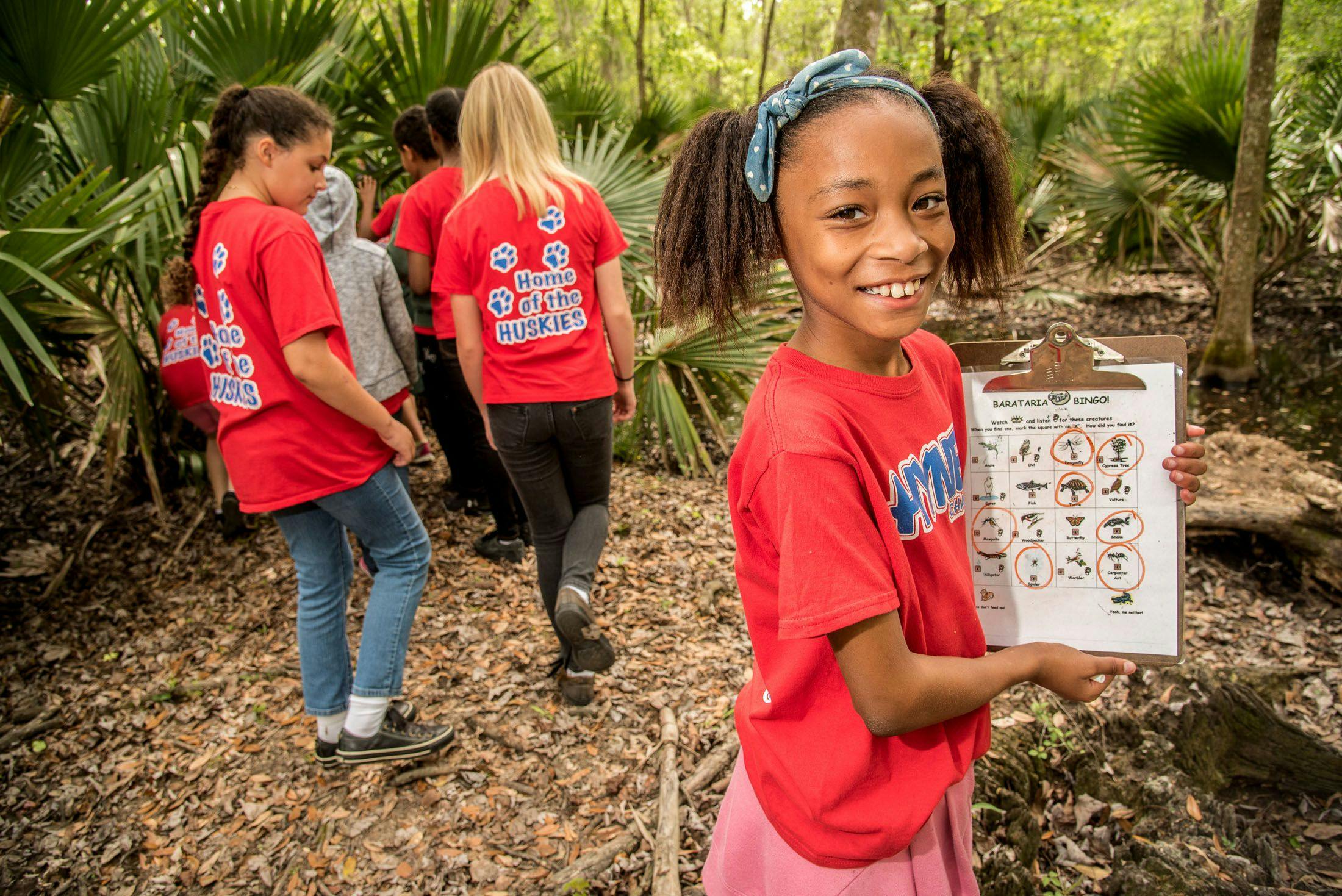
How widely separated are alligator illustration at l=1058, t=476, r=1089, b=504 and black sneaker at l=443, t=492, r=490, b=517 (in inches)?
141

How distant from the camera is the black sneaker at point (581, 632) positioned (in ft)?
9.05

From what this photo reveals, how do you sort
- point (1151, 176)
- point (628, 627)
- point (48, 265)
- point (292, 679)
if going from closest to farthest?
point (48, 265) → point (292, 679) → point (628, 627) → point (1151, 176)

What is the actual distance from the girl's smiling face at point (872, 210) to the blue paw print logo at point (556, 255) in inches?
68.9

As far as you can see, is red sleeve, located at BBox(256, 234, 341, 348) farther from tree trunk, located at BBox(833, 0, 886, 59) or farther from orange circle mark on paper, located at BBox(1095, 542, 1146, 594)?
tree trunk, located at BBox(833, 0, 886, 59)

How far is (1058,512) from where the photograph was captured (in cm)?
143

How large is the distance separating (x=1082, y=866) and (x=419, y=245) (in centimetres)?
342

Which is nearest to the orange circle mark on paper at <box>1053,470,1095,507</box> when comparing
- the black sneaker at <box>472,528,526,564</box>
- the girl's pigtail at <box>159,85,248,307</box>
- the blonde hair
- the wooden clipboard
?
the wooden clipboard

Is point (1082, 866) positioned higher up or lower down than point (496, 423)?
lower down

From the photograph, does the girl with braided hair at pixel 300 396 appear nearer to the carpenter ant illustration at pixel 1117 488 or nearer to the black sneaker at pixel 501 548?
the black sneaker at pixel 501 548

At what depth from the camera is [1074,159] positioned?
8.23 m

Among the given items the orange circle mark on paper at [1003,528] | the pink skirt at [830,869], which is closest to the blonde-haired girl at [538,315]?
the pink skirt at [830,869]

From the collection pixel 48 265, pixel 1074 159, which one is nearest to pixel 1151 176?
pixel 1074 159

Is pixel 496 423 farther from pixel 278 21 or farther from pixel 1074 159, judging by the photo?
pixel 1074 159

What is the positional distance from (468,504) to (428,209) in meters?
1.68
